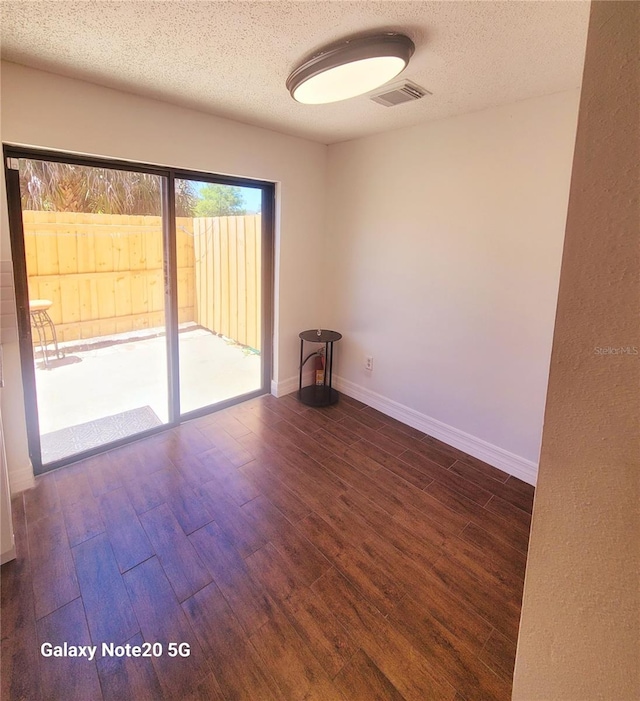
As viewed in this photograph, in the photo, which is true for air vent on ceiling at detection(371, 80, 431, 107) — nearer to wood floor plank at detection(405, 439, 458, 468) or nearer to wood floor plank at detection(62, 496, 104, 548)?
wood floor plank at detection(405, 439, 458, 468)

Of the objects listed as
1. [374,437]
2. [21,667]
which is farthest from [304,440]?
[21,667]

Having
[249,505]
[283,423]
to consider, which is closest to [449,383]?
[283,423]

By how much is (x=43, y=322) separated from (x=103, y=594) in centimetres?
163

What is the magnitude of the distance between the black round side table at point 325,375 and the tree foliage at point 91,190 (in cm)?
147

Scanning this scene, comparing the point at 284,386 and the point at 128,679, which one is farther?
the point at 284,386

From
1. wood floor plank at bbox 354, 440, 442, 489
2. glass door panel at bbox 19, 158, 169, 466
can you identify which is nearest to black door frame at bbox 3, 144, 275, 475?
glass door panel at bbox 19, 158, 169, 466

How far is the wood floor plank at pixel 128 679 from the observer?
4.39ft

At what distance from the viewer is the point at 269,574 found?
5.98 ft

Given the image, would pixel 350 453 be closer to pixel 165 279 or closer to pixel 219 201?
pixel 165 279

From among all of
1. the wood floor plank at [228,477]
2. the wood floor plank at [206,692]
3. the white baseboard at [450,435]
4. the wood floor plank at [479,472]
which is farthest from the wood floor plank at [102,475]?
the wood floor plank at [479,472]

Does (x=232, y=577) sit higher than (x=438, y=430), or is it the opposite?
(x=438, y=430)

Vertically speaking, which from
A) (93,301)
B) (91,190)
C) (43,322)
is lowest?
(43,322)

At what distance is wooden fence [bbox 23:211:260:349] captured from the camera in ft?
7.70

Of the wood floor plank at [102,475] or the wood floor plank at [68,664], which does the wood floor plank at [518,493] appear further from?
the wood floor plank at [102,475]
